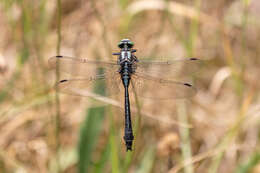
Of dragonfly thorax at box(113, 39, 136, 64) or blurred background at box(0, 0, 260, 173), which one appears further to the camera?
blurred background at box(0, 0, 260, 173)

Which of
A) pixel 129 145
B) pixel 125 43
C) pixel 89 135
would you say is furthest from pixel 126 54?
pixel 89 135

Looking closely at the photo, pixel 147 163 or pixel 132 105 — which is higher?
pixel 132 105

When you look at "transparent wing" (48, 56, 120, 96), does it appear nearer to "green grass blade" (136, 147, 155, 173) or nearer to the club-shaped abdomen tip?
the club-shaped abdomen tip

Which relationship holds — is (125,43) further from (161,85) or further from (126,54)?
(161,85)

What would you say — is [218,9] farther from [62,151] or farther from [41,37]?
[62,151]

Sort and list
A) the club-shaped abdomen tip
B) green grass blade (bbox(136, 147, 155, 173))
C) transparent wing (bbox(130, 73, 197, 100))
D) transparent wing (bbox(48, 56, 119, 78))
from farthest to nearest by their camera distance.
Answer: green grass blade (bbox(136, 147, 155, 173)) < transparent wing (bbox(48, 56, 119, 78)) < transparent wing (bbox(130, 73, 197, 100)) < the club-shaped abdomen tip

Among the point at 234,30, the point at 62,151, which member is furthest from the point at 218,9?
the point at 62,151

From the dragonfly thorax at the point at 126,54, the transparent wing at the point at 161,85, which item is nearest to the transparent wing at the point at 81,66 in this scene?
the dragonfly thorax at the point at 126,54

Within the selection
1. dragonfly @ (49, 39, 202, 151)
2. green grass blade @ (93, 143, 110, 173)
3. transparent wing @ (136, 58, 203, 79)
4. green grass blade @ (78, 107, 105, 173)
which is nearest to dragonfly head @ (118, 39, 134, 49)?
dragonfly @ (49, 39, 202, 151)
